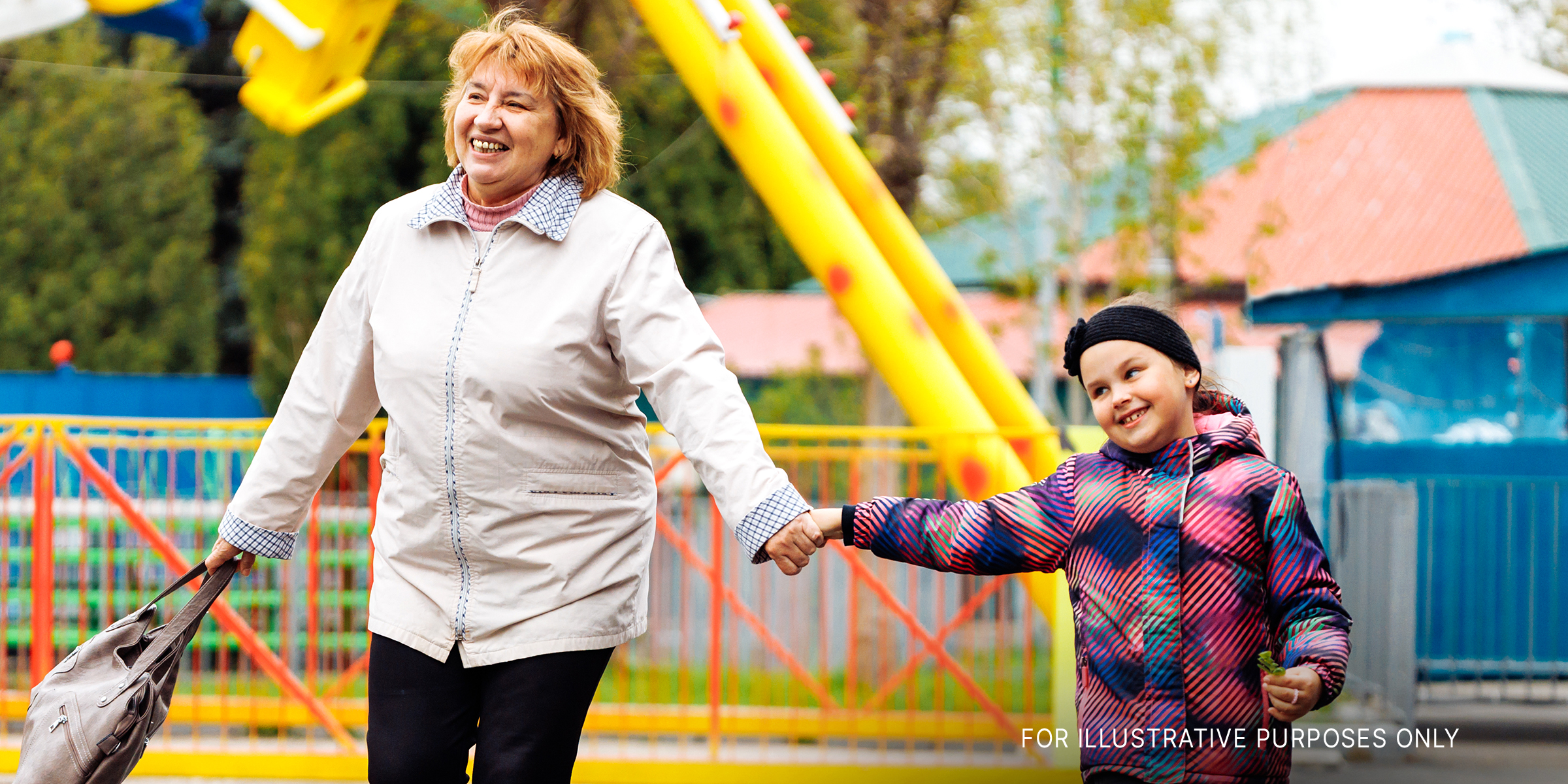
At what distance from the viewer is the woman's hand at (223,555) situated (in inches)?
112

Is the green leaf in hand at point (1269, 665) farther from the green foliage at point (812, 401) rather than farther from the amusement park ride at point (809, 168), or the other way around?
the green foliage at point (812, 401)

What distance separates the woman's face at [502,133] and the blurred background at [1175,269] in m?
1.18

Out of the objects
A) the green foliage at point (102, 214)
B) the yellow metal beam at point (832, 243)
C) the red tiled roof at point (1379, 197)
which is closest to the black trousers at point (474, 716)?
the yellow metal beam at point (832, 243)

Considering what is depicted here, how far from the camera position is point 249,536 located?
282 cm

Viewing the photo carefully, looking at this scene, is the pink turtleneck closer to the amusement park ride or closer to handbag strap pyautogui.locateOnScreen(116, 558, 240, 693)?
handbag strap pyautogui.locateOnScreen(116, 558, 240, 693)

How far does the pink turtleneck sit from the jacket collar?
0.01m

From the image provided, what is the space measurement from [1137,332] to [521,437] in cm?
110

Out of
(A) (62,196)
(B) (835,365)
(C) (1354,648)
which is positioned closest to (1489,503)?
(C) (1354,648)

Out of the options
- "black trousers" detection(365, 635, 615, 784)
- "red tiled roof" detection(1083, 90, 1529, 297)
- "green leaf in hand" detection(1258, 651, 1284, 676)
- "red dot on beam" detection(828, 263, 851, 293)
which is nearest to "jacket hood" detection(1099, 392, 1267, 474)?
"green leaf in hand" detection(1258, 651, 1284, 676)

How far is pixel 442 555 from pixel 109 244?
22.5 m

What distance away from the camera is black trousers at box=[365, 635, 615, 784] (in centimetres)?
248

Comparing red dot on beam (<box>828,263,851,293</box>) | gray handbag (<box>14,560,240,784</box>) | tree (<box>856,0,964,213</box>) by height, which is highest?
tree (<box>856,0,964,213</box>)

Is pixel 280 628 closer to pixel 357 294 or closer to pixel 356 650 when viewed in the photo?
pixel 356 650

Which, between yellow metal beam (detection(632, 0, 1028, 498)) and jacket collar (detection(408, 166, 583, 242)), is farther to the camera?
yellow metal beam (detection(632, 0, 1028, 498))
